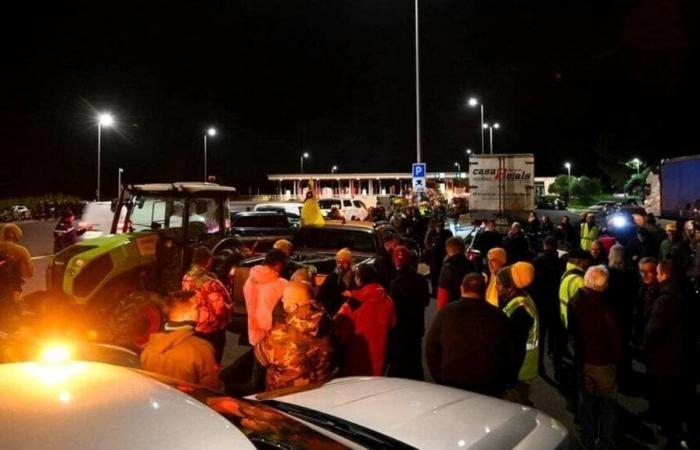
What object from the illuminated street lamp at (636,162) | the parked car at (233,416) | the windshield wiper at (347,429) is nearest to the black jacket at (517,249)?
the parked car at (233,416)

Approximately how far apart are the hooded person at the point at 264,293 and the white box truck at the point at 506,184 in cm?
1614

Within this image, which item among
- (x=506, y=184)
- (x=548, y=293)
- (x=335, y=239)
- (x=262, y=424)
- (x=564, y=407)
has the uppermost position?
(x=506, y=184)

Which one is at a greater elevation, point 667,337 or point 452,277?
point 452,277

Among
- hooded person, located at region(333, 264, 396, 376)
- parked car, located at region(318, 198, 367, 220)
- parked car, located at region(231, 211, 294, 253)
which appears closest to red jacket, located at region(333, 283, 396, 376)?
hooded person, located at region(333, 264, 396, 376)

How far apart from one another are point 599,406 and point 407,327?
1.85 metres

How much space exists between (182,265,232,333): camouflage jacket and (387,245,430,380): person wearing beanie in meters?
1.61

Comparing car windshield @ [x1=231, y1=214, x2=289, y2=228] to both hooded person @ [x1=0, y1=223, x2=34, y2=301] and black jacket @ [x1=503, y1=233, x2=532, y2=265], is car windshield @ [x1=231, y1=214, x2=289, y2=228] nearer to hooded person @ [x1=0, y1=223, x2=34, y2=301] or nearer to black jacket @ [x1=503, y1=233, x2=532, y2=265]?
black jacket @ [x1=503, y1=233, x2=532, y2=265]

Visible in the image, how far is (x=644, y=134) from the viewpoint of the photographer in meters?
61.7

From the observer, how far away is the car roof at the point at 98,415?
5.80ft

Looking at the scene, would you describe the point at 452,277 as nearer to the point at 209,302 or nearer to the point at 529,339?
the point at 529,339

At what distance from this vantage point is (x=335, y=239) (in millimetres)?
11633

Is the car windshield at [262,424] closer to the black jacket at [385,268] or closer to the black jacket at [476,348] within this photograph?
the black jacket at [476,348]

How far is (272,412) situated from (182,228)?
8286 mm

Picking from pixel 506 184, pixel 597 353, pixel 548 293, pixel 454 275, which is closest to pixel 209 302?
pixel 454 275
